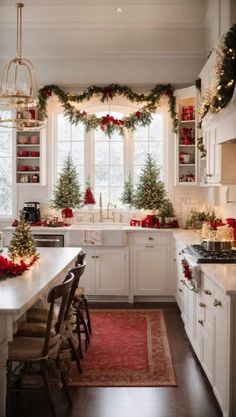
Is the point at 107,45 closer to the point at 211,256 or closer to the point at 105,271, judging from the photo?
the point at 105,271

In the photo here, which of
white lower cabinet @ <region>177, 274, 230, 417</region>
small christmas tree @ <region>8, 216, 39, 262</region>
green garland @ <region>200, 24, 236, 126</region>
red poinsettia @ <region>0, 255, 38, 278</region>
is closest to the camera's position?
white lower cabinet @ <region>177, 274, 230, 417</region>

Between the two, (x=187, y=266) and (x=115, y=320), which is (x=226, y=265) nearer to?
(x=187, y=266)

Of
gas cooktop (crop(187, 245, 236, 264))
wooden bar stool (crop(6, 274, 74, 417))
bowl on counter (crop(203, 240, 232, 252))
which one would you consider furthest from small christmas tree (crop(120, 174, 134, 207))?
wooden bar stool (crop(6, 274, 74, 417))

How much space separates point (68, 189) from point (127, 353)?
318 centimetres

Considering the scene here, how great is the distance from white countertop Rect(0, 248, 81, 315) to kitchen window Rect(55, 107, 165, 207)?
2.62 m

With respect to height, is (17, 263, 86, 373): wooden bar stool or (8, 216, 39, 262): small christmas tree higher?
(8, 216, 39, 262): small christmas tree

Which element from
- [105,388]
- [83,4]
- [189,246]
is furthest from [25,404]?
[83,4]

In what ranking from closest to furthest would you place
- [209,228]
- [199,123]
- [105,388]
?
1. [105,388]
2. [209,228]
3. [199,123]

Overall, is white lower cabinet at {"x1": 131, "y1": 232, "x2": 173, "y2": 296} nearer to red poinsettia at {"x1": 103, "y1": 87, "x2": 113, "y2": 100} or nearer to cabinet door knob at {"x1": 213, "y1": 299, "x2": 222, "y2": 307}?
red poinsettia at {"x1": 103, "y1": 87, "x2": 113, "y2": 100}

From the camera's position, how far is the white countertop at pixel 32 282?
296 cm

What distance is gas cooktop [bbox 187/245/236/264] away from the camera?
13.9ft

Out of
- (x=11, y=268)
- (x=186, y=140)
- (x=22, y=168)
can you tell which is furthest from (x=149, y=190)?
(x=11, y=268)

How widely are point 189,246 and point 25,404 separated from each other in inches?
85.8

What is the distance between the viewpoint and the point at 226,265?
410 centimetres
